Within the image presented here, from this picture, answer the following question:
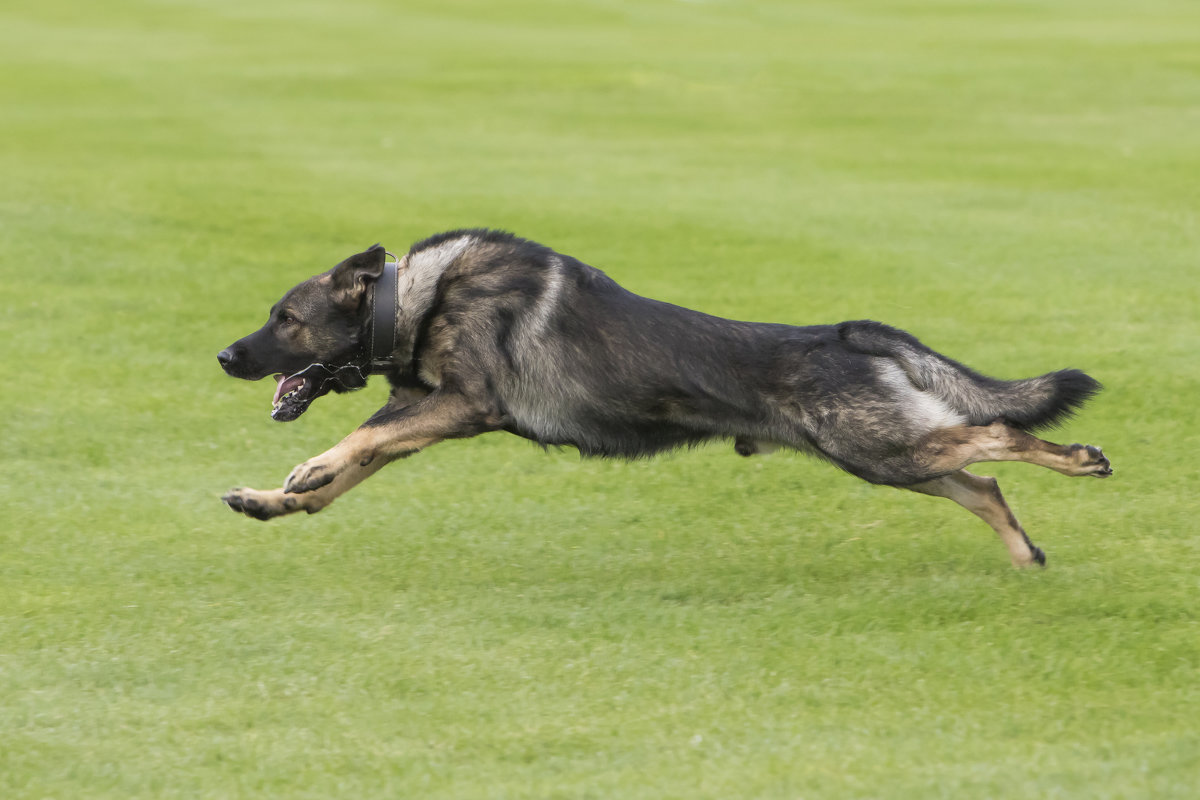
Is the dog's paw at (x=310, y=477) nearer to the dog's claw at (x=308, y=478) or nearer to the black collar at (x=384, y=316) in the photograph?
the dog's claw at (x=308, y=478)

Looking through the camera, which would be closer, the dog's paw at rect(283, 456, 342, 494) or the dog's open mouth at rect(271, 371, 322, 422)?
the dog's paw at rect(283, 456, 342, 494)

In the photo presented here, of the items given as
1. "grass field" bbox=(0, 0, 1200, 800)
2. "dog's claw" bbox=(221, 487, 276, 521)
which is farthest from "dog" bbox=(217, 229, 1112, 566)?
"grass field" bbox=(0, 0, 1200, 800)

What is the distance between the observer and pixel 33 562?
679 cm

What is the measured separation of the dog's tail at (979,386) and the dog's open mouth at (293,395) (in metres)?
2.33

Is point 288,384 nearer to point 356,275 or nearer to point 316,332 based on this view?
point 316,332

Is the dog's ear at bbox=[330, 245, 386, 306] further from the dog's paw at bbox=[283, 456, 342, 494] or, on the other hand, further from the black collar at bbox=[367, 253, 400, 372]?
the dog's paw at bbox=[283, 456, 342, 494]

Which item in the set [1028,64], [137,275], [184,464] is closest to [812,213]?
[137,275]

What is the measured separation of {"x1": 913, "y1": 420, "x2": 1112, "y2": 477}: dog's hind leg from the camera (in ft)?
19.7

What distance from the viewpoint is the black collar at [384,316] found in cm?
627

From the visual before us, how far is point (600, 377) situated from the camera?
6281 mm

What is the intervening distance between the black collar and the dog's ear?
0.05 m

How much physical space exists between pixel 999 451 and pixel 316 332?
2.93 meters

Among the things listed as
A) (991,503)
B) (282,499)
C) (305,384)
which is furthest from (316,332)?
(991,503)

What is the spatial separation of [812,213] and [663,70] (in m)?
10.1
